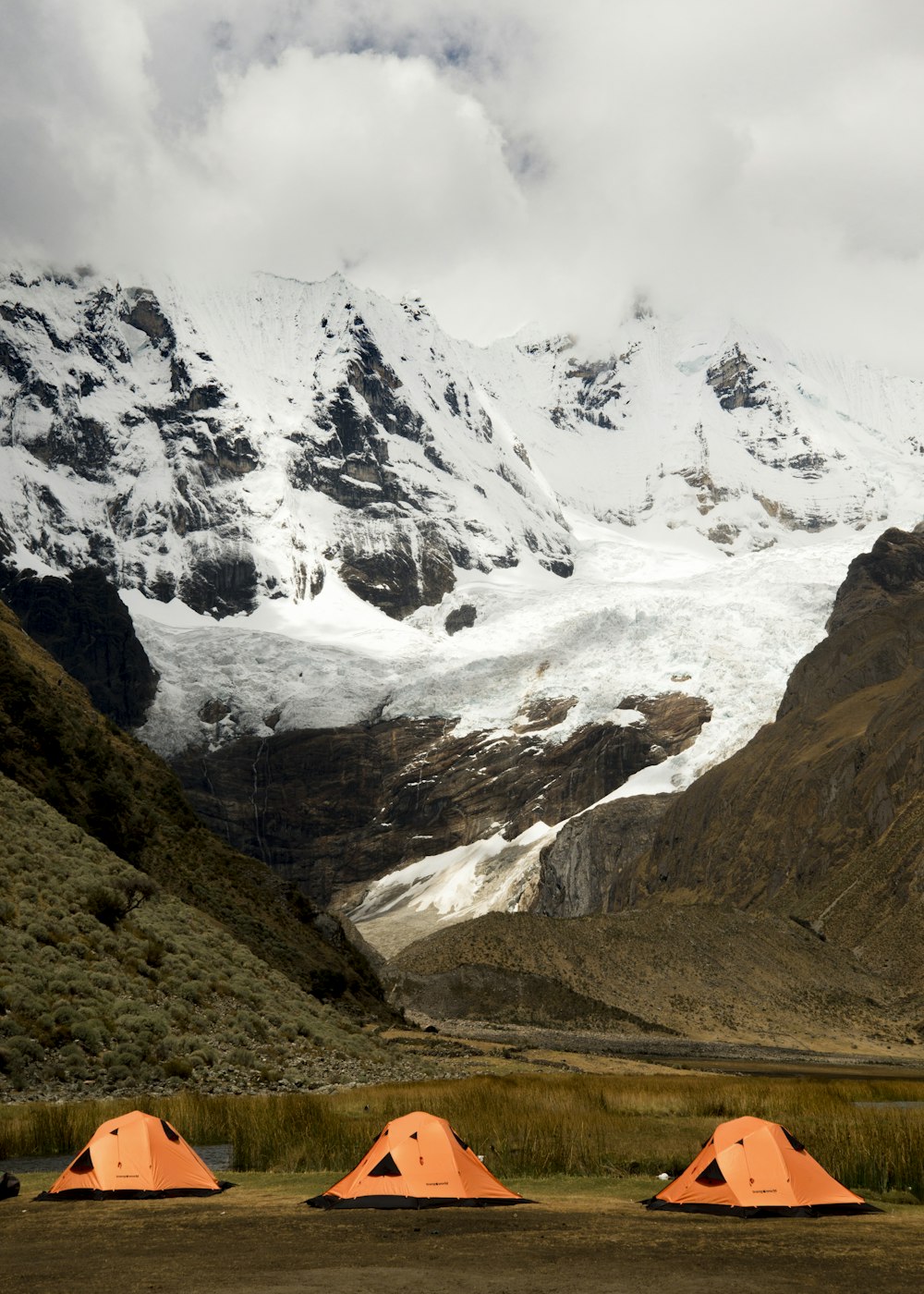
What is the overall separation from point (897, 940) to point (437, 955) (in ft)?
120

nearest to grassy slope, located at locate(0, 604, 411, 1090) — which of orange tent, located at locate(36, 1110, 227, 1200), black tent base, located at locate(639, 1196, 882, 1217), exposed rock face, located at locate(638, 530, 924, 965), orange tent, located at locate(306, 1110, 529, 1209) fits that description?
orange tent, located at locate(36, 1110, 227, 1200)

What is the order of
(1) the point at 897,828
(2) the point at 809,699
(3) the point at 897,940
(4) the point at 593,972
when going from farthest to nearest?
(2) the point at 809,699, (1) the point at 897,828, (3) the point at 897,940, (4) the point at 593,972

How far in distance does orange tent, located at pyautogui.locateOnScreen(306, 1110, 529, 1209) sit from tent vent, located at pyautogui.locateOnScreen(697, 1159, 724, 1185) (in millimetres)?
2606

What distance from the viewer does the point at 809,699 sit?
558 feet

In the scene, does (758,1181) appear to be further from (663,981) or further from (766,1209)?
(663,981)

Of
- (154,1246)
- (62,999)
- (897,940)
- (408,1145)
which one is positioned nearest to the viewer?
(154,1246)

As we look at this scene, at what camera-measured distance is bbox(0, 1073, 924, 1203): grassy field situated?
70.7 feet

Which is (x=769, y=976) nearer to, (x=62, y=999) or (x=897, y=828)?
(x=897, y=828)

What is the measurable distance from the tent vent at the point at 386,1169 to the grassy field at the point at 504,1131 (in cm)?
465

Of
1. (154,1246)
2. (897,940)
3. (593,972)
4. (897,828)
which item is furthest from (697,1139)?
(897,828)

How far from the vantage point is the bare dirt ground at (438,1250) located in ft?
42.7

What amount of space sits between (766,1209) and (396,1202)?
4.56 m

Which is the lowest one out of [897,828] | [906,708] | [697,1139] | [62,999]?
[697,1139]

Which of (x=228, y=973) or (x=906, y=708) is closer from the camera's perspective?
(x=228, y=973)
